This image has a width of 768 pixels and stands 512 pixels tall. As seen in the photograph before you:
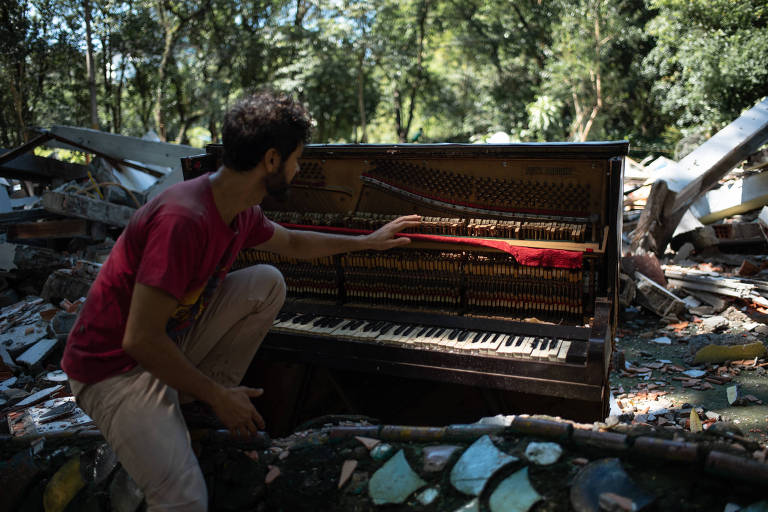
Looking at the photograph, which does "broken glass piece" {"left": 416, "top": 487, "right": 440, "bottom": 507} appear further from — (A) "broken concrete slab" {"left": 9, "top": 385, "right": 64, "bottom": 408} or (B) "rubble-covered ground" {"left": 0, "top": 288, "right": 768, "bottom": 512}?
(A) "broken concrete slab" {"left": 9, "top": 385, "right": 64, "bottom": 408}

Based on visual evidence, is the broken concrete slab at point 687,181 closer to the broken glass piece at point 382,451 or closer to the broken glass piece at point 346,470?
the broken glass piece at point 382,451

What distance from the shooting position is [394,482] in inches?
94.5

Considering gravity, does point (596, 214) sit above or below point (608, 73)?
below

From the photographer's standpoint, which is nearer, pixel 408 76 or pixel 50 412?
pixel 50 412

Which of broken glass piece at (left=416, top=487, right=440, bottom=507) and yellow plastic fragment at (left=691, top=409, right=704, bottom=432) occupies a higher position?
broken glass piece at (left=416, top=487, right=440, bottom=507)

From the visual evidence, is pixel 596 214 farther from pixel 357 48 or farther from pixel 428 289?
pixel 357 48

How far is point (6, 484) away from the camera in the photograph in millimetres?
2613

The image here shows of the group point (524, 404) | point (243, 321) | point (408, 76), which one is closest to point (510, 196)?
point (524, 404)

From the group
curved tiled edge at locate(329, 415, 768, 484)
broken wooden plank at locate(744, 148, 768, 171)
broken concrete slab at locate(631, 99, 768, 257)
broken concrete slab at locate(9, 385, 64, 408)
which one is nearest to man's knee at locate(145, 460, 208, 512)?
curved tiled edge at locate(329, 415, 768, 484)

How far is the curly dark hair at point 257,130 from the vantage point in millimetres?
2205

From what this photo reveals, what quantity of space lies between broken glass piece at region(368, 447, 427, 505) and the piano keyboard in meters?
0.66

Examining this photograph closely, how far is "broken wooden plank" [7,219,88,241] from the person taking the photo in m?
6.61

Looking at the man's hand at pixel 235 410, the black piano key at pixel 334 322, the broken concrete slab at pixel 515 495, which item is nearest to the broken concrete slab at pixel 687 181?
the black piano key at pixel 334 322

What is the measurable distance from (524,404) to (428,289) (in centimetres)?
83
